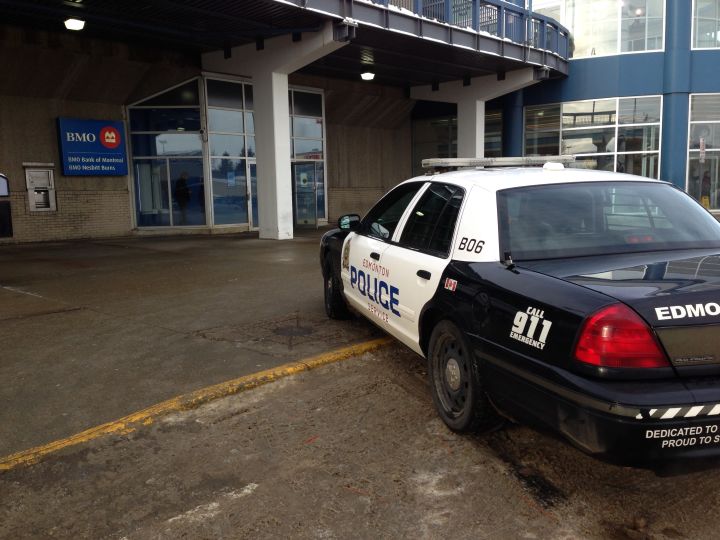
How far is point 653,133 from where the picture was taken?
829 inches

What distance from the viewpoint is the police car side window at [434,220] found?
406 cm

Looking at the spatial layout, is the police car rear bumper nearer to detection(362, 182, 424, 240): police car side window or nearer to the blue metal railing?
detection(362, 182, 424, 240): police car side window

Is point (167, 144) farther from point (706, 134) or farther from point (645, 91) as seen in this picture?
point (706, 134)

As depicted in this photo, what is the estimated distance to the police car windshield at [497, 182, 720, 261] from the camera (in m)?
3.56

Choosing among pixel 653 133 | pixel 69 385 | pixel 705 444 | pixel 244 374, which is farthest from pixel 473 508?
pixel 653 133

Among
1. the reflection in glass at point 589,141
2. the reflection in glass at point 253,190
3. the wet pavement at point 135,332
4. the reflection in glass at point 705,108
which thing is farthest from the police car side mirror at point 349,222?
the reflection in glass at point 705,108

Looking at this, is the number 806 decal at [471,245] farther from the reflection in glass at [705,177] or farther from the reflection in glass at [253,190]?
the reflection in glass at [705,177]

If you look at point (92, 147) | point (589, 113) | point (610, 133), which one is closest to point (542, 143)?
point (589, 113)

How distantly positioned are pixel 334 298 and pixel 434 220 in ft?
8.01

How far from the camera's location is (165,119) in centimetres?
1781

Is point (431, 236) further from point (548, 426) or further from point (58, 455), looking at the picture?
point (58, 455)

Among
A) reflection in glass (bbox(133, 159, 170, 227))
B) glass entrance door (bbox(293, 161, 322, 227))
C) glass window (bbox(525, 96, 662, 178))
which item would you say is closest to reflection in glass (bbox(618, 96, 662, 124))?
glass window (bbox(525, 96, 662, 178))

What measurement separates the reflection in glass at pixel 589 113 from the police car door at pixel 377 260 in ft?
61.0

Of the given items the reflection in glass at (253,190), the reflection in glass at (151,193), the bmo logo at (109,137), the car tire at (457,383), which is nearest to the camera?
the car tire at (457,383)
